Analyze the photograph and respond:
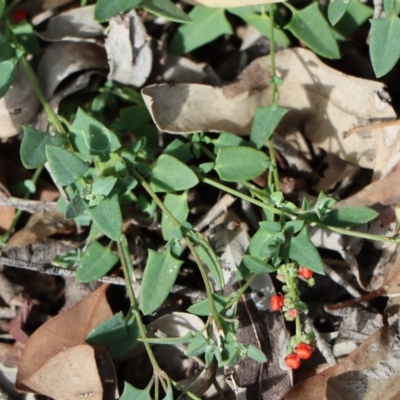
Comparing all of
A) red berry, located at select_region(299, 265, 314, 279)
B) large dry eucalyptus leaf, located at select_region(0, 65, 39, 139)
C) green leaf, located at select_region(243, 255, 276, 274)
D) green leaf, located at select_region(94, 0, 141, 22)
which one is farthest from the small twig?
red berry, located at select_region(299, 265, 314, 279)

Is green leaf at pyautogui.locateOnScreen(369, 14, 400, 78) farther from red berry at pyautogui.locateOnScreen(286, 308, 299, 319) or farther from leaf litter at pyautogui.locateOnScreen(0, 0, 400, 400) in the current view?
red berry at pyautogui.locateOnScreen(286, 308, 299, 319)

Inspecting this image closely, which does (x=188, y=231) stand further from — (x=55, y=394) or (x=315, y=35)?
(x=315, y=35)

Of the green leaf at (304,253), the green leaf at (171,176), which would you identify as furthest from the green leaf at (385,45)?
the green leaf at (171,176)

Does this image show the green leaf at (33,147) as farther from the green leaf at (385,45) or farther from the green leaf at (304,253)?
the green leaf at (385,45)

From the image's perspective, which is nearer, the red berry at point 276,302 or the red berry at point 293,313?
the red berry at point 293,313

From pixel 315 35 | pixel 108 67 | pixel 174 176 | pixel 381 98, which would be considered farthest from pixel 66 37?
pixel 381 98

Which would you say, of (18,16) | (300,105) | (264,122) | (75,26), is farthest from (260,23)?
(18,16)

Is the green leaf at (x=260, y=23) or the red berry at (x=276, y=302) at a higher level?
the green leaf at (x=260, y=23)

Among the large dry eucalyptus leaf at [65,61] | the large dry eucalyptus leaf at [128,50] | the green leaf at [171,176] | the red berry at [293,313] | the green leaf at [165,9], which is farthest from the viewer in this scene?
the large dry eucalyptus leaf at [65,61]
